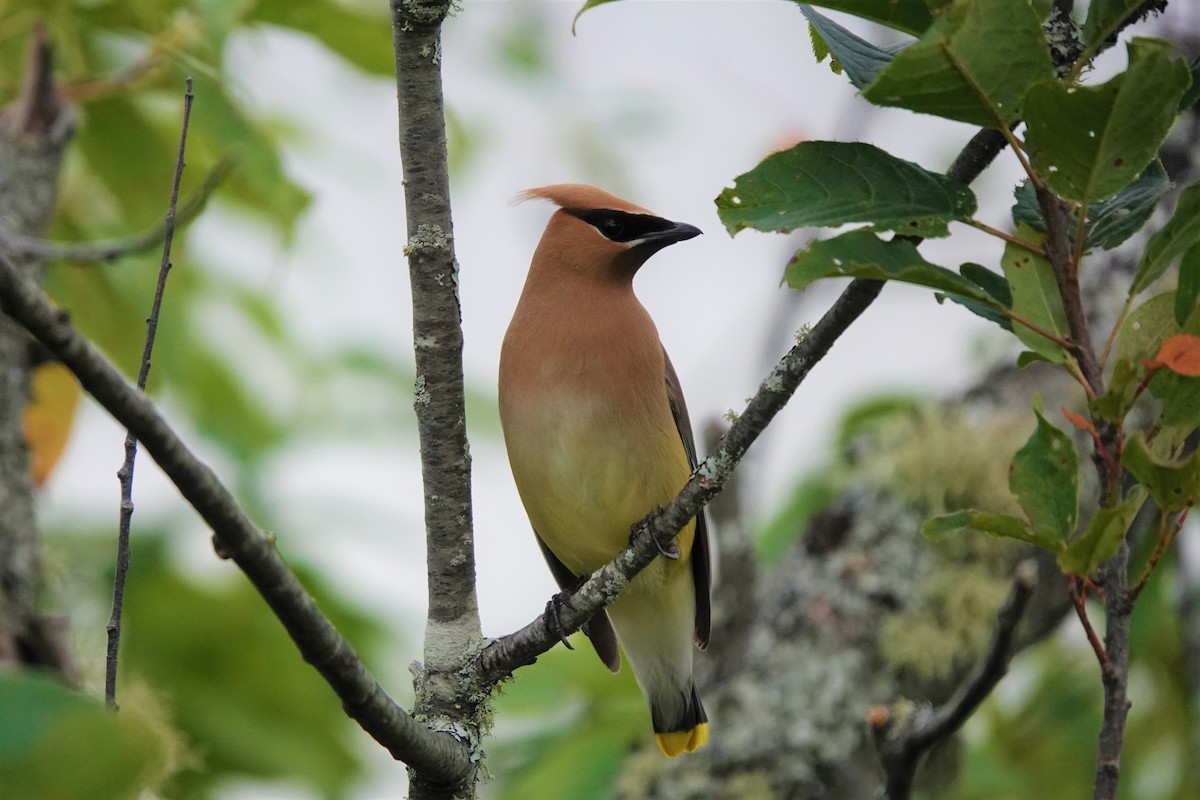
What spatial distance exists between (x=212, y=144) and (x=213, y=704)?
67.8 inches

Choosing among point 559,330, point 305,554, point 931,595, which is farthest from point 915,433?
point 305,554

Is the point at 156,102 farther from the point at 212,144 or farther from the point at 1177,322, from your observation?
the point at 1177,322

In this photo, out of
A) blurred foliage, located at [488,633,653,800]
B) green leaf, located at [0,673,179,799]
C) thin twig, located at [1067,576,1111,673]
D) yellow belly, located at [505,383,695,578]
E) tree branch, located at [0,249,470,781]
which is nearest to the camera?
green leaf, located at [0,673,179,799]

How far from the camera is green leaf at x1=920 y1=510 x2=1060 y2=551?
186 cm

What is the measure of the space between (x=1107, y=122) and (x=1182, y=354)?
32cm

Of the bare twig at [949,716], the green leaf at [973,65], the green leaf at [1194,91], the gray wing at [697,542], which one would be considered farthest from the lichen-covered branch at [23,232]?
the green leaf at [1194,91]

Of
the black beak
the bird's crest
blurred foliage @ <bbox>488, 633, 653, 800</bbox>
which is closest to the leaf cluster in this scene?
the black beak

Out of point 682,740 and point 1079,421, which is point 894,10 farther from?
point 682,740

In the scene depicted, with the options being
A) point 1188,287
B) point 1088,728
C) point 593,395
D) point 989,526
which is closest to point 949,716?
point 989,526

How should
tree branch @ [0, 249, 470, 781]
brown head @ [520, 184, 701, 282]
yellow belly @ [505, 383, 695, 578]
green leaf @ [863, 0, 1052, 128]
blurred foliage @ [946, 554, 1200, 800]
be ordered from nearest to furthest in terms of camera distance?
1. tree branch @ [0, 249, 470, 781]
2. green leaf @ [863, 0, 1052, 128]
3. yellow belly @ [505, 383, 695, 578]
4. brown head @ [520, 184, 701, 282]
5. blurred foliage @ [946, 554, 1200, 800]

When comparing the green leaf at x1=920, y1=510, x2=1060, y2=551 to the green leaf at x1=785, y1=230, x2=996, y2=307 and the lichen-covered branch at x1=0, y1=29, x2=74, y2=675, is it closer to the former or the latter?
the green leaf at x1=785, y1=230, x2=996, y2=307

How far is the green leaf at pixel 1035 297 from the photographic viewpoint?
1.89 meters

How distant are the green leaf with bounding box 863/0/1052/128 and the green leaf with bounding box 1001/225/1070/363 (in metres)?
0.20

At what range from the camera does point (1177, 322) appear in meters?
1.86
